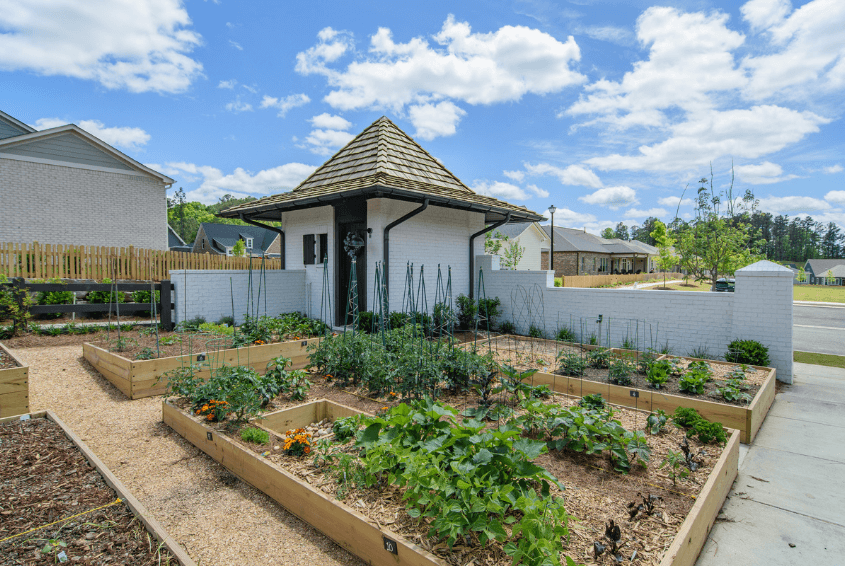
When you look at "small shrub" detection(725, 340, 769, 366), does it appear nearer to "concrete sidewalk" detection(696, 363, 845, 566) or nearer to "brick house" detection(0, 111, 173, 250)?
"concrete sidewalk" detection(696, 363, 845, 566)

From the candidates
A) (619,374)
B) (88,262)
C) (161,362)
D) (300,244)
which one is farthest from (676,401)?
(88,262)

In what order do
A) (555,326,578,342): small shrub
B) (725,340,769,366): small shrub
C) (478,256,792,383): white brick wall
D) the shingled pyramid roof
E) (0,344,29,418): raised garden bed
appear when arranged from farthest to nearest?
(555,326,578,342): small shrub
the shingled pyramid roof
(478,256,792,383): white brick wall
(725,340,769,366): small shrub
(0,344,29,418): raised garden bed

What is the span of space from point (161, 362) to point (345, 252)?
4.50 metres

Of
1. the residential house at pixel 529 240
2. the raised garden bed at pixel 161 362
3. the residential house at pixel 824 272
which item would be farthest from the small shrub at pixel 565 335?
the residential house at pixel 824 272

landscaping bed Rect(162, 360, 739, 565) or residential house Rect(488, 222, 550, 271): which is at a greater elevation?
residential house Rect(488, 222, 550, 271)

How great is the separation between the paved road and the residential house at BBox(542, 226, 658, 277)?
2102 cm

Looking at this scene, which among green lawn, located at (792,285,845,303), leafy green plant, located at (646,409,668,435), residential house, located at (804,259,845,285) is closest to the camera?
leafy green plant, located at (646,409,668,435)

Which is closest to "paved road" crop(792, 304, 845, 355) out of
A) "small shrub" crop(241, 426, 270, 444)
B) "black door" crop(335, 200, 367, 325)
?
"black door" crop(335, 200, 367, 325)

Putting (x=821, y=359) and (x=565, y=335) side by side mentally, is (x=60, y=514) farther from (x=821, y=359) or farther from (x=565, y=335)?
(x=821, y=359)

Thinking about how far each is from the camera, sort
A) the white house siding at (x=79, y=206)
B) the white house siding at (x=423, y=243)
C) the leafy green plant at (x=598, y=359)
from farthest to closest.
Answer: the white house siding at (x=79, y=206) < the white house siding at (x=423, y=243) < the leafy green plant at (x=598, y=359)

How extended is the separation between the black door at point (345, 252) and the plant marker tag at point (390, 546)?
6390 millimetres

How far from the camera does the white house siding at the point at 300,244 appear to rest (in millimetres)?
9109

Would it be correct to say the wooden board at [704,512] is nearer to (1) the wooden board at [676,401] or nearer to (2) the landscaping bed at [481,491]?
(2) the landscaping bed at [481,491]

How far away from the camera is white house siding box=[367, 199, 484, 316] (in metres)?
8.38
